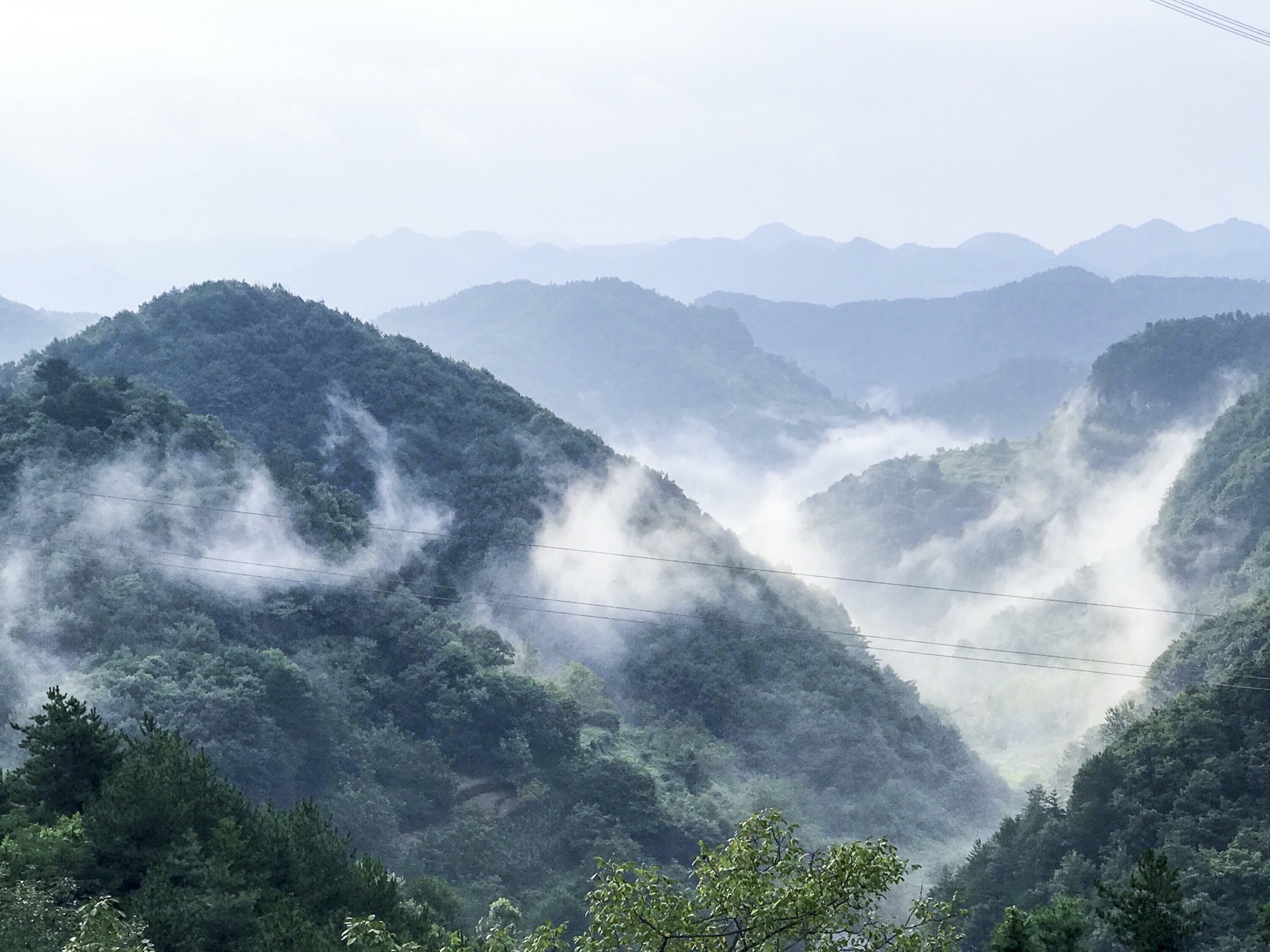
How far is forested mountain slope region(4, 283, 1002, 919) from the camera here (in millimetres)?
46188

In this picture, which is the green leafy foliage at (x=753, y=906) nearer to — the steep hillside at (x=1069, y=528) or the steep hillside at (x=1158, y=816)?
the steep hillside at (x=1158, y=816)

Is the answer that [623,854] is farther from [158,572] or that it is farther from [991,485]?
[991,485]

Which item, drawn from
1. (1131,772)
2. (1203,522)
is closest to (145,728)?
(1131,772)

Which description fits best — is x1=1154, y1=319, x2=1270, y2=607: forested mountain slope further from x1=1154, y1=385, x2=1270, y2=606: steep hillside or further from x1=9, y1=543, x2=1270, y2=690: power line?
x1=9, y1=543, x2=1270, y2=690: power line

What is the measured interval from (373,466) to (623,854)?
27.9 metres

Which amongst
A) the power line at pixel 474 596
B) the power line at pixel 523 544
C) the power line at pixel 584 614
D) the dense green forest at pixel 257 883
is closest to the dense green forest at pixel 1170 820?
the power line at pixel 584 614

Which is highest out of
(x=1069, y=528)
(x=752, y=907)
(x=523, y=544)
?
(x=1069, y=528)

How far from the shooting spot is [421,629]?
5372 cm

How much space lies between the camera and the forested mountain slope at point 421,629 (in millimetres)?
46188

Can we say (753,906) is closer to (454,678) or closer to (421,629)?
(454,678)

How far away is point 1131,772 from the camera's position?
4078 centimetres

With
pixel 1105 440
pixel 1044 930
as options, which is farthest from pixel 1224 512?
pixel 1044 930

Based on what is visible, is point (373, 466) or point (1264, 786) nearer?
point (1264, 786)

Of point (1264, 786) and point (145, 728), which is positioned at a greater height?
point (1264, 786)
